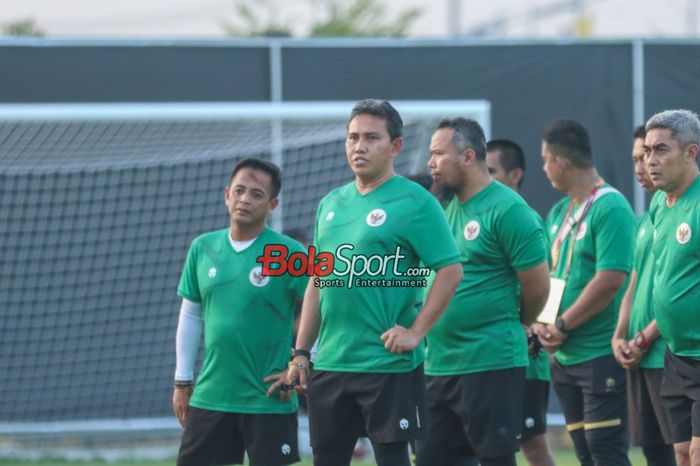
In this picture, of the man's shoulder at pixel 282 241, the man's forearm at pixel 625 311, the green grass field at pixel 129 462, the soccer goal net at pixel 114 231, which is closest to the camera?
the man's shoulder at pixel 282 241

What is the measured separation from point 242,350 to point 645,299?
2093mm

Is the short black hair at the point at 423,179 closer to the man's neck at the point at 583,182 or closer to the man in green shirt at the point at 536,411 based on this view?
the man's neck at the point at 583,182

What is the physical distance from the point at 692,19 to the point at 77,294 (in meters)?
21.5

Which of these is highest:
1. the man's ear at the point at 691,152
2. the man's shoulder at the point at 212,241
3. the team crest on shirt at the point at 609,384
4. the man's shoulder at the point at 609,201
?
the man's ear at the point at 691,152

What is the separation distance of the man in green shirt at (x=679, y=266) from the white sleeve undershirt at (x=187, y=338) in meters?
2.21

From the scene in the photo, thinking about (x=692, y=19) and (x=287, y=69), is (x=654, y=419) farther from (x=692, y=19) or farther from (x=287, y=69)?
(x=692, y=19)

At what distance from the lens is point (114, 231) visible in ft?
35.4

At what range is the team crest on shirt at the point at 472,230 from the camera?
6.28 m

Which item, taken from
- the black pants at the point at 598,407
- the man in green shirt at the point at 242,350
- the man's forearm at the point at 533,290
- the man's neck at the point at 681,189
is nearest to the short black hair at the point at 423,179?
the man's forearm at the point at 533,290

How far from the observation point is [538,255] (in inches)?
245

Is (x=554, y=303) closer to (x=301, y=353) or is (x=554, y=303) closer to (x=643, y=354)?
(x=643, y=354)

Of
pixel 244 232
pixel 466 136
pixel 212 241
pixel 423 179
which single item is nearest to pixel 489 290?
pixel 466 136

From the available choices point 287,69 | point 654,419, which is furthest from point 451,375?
point 287,69

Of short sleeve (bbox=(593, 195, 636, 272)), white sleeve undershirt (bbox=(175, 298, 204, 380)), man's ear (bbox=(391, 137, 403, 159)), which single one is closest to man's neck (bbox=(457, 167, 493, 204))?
man's ear (bbox=(391, 137, 403, 159))
